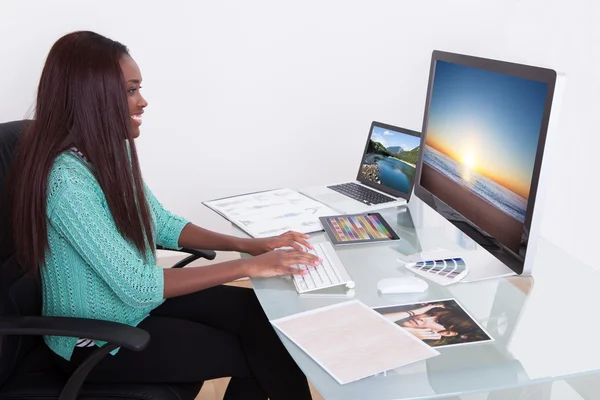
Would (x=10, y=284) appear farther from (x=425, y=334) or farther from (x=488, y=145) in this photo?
(x=488, y=145)

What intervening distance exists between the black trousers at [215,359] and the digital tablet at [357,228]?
0.93 ft

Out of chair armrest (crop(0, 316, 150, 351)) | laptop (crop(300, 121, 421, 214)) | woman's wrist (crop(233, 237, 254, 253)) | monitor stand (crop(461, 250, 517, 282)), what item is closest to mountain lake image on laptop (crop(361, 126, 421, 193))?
laptop (crop(300, 121, 421, 214))

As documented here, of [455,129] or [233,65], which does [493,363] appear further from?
[233,65]

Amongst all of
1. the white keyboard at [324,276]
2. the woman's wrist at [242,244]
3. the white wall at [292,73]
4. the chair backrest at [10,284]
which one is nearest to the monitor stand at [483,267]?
the white keyboard at [324,276]

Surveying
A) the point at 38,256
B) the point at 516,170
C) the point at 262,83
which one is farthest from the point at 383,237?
the point at 262,83

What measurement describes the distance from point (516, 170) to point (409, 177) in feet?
2.31

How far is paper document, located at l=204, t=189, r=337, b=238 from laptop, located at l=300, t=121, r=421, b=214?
0.07 metres

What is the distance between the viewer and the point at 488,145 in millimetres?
1396

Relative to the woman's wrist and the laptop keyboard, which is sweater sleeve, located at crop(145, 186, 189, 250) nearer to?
the woman's wrist

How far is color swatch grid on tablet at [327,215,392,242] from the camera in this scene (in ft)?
5.45

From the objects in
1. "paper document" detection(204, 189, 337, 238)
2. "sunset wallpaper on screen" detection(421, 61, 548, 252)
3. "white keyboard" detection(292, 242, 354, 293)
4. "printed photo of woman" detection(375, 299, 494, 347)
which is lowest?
"paper document" detection(204, 189, 337, 238)

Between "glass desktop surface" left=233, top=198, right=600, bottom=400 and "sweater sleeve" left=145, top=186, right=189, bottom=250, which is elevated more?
"glass desktop surface" left=233, top=198, right=600, bottom=400

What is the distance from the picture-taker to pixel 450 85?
160 cm

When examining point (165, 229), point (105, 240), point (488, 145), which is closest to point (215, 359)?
point (105, 240)
